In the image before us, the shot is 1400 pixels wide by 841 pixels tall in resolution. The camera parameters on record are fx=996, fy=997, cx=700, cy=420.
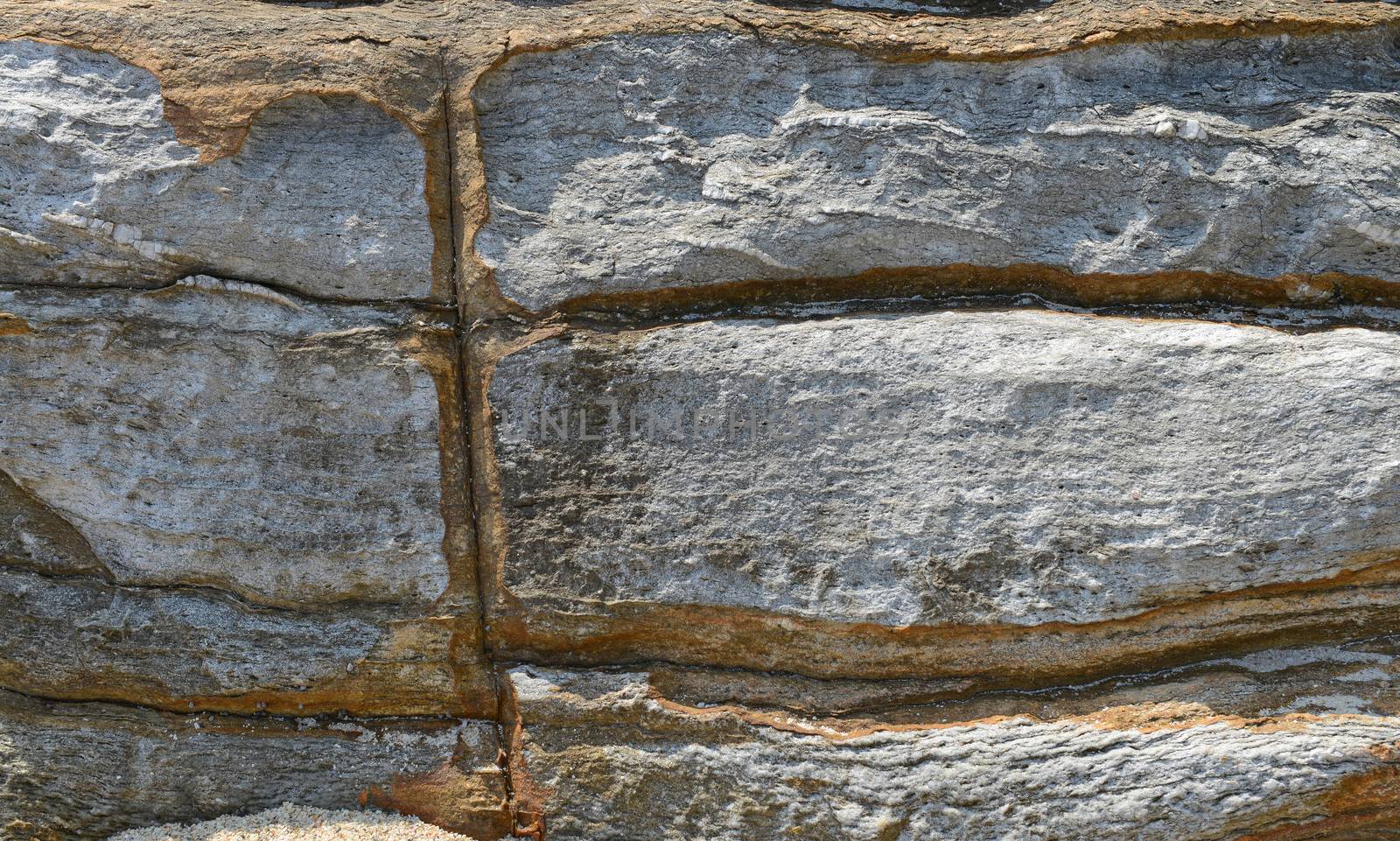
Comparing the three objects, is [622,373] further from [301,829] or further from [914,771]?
[301,829]

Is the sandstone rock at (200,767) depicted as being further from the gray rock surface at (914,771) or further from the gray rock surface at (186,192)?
the gray rock surface at (186,192)

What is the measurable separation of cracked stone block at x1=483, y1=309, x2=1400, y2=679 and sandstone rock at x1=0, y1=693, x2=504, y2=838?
36 cm

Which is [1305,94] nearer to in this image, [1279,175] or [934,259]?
[1279,175]

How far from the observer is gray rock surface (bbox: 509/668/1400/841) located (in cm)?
199

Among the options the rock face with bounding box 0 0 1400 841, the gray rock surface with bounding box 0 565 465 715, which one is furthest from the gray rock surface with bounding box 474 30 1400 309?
the gray rock surface with bounding box 0 565 465 715

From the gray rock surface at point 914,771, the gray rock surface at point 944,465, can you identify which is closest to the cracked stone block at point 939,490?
the gray rock surface at point 944,465

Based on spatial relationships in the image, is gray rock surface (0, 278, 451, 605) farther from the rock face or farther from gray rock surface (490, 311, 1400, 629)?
gray rock surface (490, 311, 1400, 629)

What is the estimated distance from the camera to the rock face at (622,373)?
2188mm

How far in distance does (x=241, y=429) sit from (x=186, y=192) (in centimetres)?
55

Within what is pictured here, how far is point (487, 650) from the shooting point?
2.34 meters

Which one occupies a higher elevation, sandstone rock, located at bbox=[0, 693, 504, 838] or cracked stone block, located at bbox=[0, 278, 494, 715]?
cracked stone block, located at bbox=[0, 278, 494, 715]

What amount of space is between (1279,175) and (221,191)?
7.85ft

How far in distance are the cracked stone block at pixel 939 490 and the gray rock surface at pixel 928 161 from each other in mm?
177

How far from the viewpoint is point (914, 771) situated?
2.11 meters
